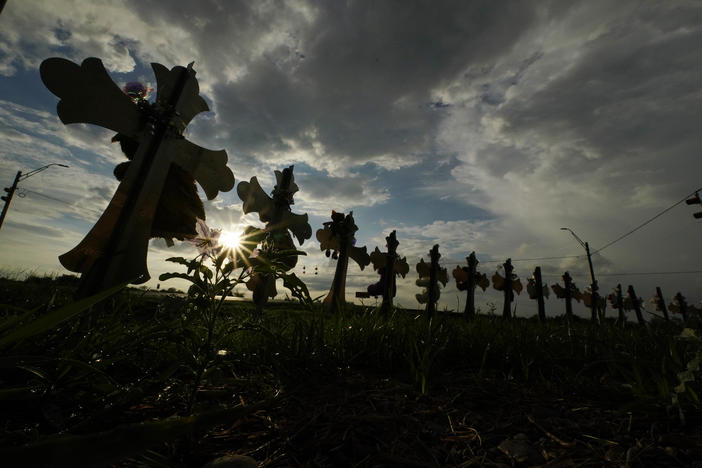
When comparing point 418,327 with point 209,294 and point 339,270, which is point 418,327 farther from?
point 339,270

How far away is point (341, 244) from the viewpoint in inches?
353

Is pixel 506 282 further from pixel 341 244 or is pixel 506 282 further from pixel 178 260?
pixel 178 260

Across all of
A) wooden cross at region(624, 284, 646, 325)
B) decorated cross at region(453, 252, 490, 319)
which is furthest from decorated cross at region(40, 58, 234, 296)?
wooden cross at region(624, 284, 646, 325)

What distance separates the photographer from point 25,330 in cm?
89

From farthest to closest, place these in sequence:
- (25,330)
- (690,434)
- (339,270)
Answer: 1. (339,270)
2. (690,434)
3. (25,330)

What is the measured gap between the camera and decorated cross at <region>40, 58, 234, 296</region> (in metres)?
3.67

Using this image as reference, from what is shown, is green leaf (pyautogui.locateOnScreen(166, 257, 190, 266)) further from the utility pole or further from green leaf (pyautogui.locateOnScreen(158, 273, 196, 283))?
the utility pole

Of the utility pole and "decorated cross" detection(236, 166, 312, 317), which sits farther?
the utility pole

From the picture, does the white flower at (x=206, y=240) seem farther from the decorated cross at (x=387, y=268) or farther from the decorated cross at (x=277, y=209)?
the decorated cross at (x=277, y=209)

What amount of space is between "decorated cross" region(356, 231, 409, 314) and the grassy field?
1.68 meters

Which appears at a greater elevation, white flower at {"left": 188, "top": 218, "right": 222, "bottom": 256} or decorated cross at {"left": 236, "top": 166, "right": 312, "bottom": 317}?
decorated cross at {"left": 236, "top": 166, "right": 312, "bottom": 317}

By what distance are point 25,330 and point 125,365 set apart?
108 centimetres

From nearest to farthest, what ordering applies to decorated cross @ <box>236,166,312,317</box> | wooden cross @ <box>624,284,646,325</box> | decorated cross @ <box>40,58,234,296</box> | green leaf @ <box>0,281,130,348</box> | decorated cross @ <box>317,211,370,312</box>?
green leaf @ <box>0,281,130,348</box>
decorated cross @ <box>40,58,234,296</box>
decorated cross @ <box>236,166,312,317</box>
decorated cross @ <box>317,211,370,312</box>
wooden cross @ <box>624,284,646,325</box>

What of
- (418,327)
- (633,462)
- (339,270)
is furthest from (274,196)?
(633,462)
